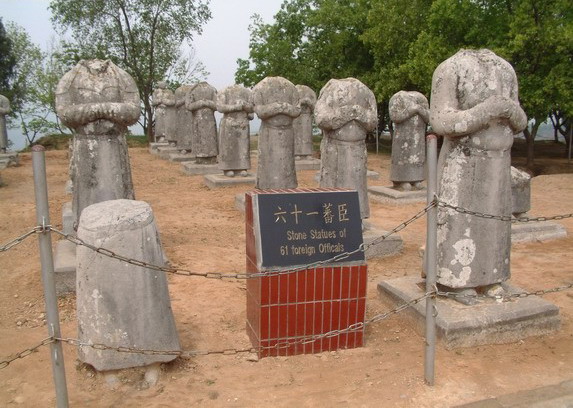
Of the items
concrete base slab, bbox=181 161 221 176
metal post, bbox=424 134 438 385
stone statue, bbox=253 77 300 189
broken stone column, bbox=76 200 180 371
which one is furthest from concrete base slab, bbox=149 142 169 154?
metal post, bbox=424 134 438 385

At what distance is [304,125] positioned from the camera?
16.2m

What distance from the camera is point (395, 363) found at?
4.32 meters

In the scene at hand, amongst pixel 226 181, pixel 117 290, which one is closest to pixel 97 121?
pixel 117 290

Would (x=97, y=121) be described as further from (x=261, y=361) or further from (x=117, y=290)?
(x=261, y=361)

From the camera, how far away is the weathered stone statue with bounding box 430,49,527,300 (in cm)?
455

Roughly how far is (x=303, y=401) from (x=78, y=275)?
1800 mm

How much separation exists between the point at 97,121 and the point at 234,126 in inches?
246

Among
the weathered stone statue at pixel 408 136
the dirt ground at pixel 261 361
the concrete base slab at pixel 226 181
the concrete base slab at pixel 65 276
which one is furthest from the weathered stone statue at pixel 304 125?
the concrete base slab at pixel 65 276

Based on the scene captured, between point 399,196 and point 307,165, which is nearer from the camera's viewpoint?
point 399,196

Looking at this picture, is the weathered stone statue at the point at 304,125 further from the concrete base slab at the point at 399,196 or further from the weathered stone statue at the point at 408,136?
the concrete base slab at the point at 399,196

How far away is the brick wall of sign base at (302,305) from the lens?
13.9 feet

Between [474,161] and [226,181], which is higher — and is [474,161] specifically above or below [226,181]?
above

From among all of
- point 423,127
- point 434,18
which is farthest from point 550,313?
point 434,18

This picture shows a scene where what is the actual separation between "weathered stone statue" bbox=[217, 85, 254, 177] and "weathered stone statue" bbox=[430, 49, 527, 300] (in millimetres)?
7895
